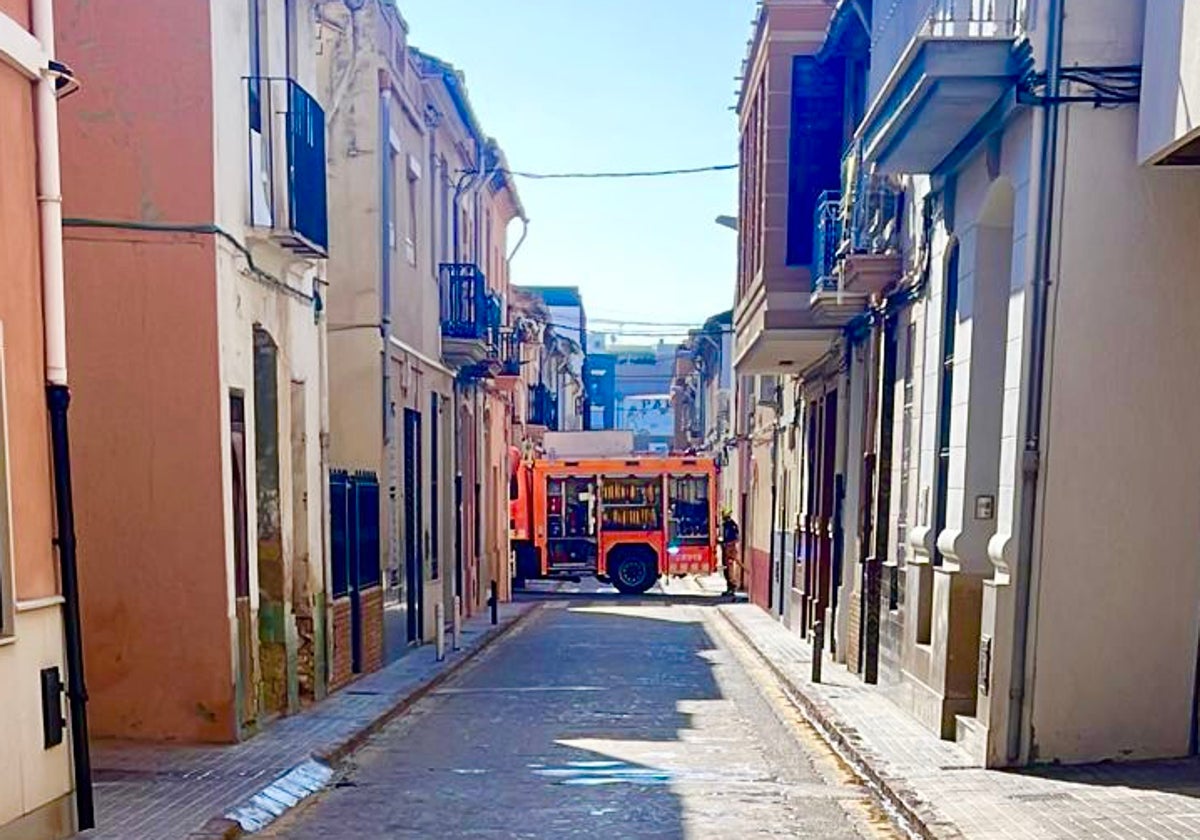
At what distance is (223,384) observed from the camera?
793 cm

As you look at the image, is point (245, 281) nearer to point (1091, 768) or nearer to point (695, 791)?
point (695, 791)

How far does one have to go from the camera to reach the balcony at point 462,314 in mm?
16859

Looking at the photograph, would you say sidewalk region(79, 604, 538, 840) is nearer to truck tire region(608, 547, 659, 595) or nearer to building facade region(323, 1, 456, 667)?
building facade region(323, 1, 456, 667)

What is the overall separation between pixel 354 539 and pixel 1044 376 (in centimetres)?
733

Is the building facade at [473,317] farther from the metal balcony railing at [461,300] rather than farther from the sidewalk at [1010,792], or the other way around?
the sidewalk at [1010,792]

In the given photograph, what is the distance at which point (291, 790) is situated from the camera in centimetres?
701

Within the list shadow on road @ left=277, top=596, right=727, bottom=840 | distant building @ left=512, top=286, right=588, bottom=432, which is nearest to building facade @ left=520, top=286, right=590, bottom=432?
distant building @ left=512, top=286, right=588, bottom=432

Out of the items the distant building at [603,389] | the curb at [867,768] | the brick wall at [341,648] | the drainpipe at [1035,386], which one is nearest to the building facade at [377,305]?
the brick wall at [341,648]

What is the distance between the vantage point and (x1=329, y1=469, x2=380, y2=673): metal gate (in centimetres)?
1099

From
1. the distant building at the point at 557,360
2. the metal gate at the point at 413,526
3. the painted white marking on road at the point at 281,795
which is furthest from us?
the distant building at the point at 557,360

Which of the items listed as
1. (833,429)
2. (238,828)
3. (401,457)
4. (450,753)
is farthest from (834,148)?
(238,828)

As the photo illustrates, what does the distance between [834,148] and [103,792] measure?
1064cm

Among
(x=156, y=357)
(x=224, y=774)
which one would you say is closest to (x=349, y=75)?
(x=156, y=357)

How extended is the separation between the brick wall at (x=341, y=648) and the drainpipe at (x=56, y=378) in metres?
4.86
